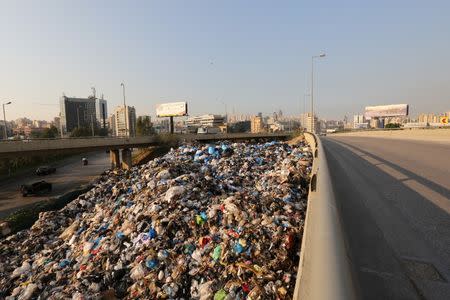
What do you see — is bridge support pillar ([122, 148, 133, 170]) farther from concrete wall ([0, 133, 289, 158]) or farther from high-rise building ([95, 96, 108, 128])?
high-rise building ([95, 96, 108, 128])

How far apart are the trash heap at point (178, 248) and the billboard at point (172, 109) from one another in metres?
57.8

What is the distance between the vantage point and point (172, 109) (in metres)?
67.6

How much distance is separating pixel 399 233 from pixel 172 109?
6633cm

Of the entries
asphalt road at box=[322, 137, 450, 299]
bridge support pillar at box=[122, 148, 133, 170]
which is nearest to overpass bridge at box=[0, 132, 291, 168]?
bridge support pillar at box=[122, 148, 133, 170]

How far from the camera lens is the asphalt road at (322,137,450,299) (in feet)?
8.84

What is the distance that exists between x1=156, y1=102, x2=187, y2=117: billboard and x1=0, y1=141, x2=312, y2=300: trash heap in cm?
5779

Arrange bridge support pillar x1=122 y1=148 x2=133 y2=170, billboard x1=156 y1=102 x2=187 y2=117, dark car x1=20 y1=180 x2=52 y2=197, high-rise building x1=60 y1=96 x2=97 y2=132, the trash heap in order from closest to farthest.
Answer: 1. the trash heap
2. dark car x1=20 y1=180 x2=52 y2=197
3. bridge support pillar x1=122 y1=148 x2=133 y2=170
4. billboard x1=156 y1=102 x2=187 y2=117
5. high-rise building x1=60 y1=96 x2=97 y2=132

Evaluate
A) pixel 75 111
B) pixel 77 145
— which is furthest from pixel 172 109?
pixel 75 111

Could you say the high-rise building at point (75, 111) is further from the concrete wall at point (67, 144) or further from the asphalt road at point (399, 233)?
the asphalt road at point (399, 233)

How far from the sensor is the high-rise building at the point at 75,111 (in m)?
101

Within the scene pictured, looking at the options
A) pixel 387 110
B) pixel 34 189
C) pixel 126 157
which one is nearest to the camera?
pixel 34 189

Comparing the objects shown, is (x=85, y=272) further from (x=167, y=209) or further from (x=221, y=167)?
(x=221, y=167)

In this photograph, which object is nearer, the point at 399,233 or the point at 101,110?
the point at 399,233

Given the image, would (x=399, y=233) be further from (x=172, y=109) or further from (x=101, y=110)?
(x=101, y=110)
